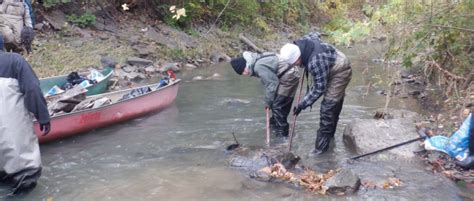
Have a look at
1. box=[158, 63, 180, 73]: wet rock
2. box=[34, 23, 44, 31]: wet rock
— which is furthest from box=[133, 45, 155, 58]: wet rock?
box=[34, 23, 44, 31]: wet rock

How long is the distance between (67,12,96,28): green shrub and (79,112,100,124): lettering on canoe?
299 inches

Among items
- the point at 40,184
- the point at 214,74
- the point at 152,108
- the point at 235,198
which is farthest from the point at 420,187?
the point at 214,74

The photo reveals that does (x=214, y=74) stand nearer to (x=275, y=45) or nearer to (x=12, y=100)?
(x=275, y=45)

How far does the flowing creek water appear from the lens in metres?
5.73

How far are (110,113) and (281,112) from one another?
2796 millimetres

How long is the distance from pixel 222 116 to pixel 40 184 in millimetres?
4100

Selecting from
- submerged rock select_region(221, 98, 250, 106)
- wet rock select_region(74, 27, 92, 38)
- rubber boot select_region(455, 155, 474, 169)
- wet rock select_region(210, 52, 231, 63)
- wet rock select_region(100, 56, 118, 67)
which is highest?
wet rock select_region(74, 27, 92, 38)

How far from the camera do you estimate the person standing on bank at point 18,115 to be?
17.2 feet

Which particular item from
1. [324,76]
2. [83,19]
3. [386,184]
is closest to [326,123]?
[324,76]

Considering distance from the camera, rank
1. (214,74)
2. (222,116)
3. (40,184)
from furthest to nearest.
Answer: (214,74) → (222,116) → (40,184)

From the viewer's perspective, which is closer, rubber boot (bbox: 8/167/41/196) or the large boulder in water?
rubber boot (bbox: 8/167/41/196)

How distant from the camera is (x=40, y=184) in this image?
238 inches

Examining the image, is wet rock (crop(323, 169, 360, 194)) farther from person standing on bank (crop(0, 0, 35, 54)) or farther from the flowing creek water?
person standing on bank (crop(0, 0, 35, 54))

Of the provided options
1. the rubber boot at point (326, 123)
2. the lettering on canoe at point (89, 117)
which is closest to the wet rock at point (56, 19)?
the lettering on canoe at point (89, 117)
